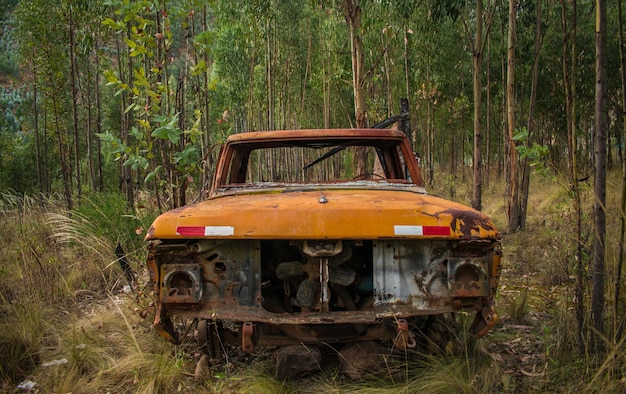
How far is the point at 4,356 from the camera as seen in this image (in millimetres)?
3549

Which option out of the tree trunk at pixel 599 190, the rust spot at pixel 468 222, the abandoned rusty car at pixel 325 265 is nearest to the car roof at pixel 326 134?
the abandoned rusty car at pixel 325 265

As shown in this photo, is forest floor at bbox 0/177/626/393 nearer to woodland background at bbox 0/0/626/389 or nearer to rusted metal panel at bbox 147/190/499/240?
woodland background at bbox 0/0/626/389

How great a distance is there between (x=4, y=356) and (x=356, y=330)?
2537mm

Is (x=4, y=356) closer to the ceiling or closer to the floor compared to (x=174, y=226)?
closer to the floor

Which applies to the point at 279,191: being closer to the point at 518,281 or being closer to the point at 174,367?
the point at 174,367

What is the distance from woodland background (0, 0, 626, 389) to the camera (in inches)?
131

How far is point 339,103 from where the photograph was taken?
83.8 feet

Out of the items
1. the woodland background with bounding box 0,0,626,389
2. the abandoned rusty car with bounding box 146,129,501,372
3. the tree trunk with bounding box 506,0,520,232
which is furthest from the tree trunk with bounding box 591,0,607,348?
the tree trunk with bounding box 506,0,520,232

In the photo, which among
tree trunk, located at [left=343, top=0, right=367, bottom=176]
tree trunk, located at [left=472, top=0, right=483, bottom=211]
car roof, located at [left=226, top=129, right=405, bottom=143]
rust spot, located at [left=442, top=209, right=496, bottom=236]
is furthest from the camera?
tree trunk, located at [left=343, top=0, right=367, bottom=176]

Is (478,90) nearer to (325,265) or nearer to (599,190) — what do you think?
(599,190)

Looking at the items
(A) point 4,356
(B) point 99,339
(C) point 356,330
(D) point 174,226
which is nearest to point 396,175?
(C) point 356,330

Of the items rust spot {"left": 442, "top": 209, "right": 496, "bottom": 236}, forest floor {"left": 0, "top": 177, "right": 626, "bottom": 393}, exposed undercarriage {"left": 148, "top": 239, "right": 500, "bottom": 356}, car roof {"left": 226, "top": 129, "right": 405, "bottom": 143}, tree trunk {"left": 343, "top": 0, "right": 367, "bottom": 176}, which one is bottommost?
forest floor {"left": 0, "top": 177, "right": 626, "bottom": 393}

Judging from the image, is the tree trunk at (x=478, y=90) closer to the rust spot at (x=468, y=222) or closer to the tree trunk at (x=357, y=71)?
the tree trunk at (x=357, y=71)

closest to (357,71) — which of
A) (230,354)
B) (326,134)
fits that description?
(326,134)
